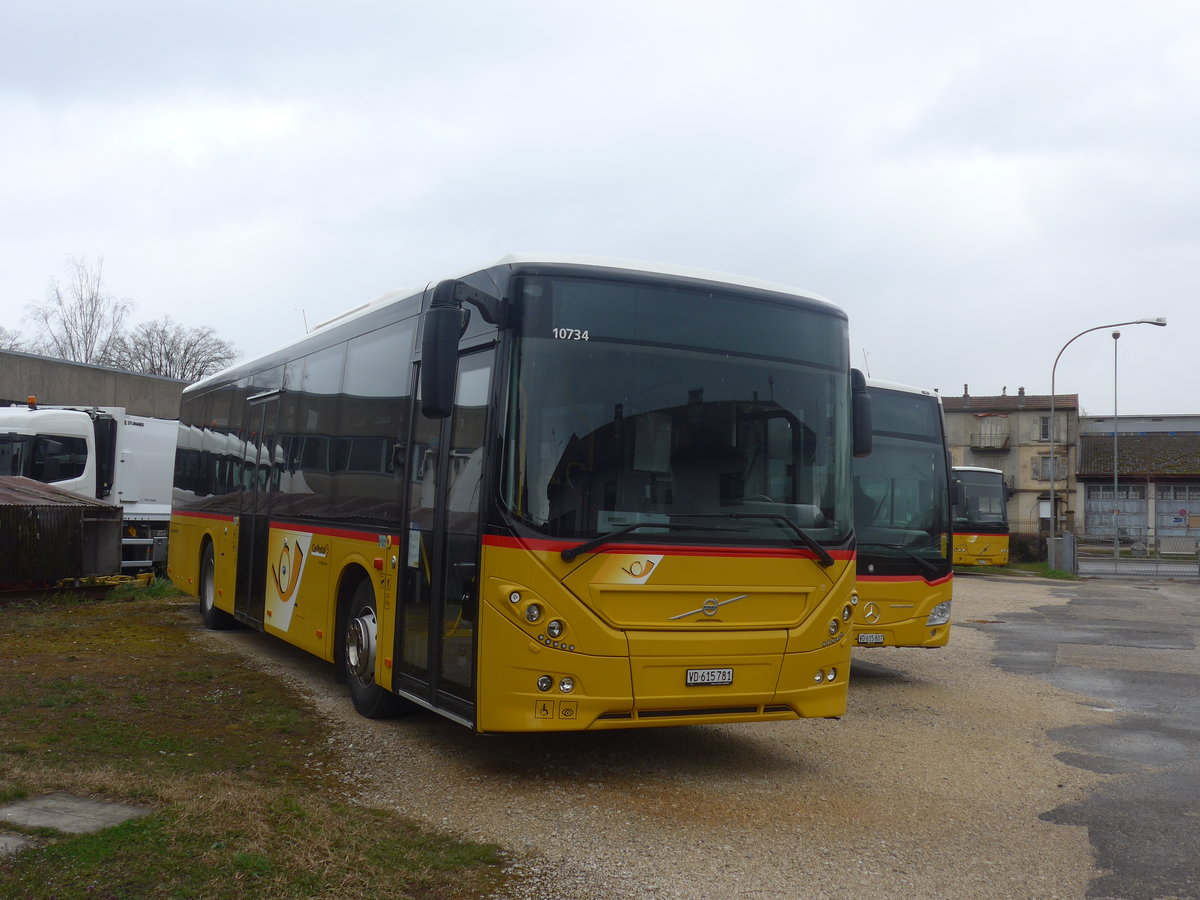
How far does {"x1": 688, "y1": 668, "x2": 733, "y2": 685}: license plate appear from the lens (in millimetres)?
6801

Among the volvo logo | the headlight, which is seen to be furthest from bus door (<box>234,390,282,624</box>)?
the headlight

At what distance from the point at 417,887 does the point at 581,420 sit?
2810 mm

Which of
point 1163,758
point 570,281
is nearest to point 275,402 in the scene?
point 570,281

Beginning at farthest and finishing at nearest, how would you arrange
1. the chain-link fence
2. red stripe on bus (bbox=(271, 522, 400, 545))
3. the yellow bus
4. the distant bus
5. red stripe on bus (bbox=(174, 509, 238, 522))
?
1. the distant bus
2. the chain-link fence
3. red stripe on bus (bbox=(174, 509, 238, 522))
4. the yellow bus
5. red stripe on bus (bbox=(271, 522, 400, 545))

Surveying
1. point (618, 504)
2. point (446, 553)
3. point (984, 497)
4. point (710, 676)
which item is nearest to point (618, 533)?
point (618, 504)

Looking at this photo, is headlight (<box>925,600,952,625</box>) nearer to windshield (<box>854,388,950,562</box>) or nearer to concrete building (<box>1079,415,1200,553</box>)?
windshield (<box>854,388,950,562</box>)

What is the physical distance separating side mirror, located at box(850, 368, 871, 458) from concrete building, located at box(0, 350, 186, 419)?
109 feet

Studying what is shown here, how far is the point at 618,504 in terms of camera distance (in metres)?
6.69

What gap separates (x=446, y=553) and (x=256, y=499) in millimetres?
5510

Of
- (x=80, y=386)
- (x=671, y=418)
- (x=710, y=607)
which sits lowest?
(x=710, y=607)

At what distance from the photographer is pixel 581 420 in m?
6.70

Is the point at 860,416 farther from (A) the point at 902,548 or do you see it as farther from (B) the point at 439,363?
(A) the point at 902,548

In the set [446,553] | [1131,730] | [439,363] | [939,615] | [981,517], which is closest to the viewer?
[439,363]

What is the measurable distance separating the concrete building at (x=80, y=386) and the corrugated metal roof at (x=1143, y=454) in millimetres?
55282
